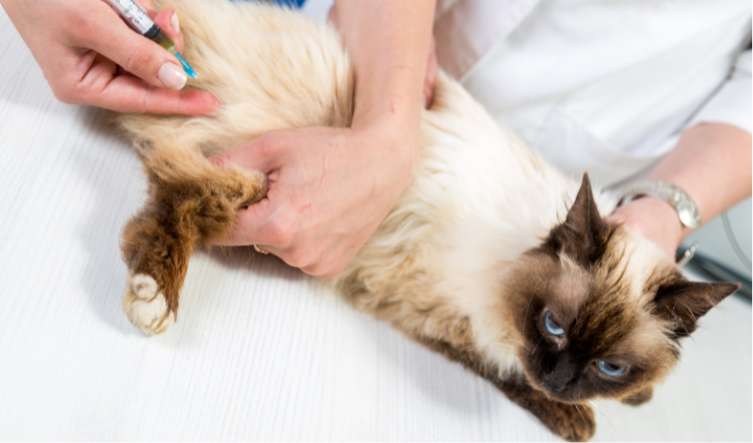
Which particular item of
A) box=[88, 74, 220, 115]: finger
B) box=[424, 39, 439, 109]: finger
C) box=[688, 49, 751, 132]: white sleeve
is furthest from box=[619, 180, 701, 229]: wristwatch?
box=[88, 74, 220, 115]: finger

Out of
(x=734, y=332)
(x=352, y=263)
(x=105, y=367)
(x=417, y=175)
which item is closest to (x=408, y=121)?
(x=417, y=175)

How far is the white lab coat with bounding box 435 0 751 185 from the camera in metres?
1.30

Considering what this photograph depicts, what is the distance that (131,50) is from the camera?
82cm

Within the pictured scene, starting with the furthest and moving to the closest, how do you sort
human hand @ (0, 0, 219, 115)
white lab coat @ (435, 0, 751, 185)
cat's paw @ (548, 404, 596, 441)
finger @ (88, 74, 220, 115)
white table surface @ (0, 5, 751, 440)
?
white lab coat @ (435, 0, 751, 185), cat's paw @ (548, 404, 596, 441), finger @ (88, 74, 220, 115), human hand @ (0, 0, 219, 115), white table surface @ (0, 5, 751, 440)

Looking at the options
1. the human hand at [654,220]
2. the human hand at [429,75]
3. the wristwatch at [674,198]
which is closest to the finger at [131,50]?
the human hand at [429,75]

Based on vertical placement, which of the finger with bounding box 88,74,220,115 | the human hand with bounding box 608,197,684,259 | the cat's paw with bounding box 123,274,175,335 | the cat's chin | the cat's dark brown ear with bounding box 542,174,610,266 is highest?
the finger with bounding box 88,74,220,115

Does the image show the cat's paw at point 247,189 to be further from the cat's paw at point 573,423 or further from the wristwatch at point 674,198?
the wristwatch at point 674,198

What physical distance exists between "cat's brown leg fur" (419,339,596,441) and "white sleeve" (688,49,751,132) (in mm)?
799

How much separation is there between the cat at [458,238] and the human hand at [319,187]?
0.04m

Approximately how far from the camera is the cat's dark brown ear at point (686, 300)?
0.93 meters

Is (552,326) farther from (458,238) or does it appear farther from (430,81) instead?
(430,81)

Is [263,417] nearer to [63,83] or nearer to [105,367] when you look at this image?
[105,367]

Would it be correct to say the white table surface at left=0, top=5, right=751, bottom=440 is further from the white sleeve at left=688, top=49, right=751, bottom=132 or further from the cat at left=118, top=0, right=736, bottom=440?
the white sleeve at left=688, top=49, right=751, bottom=132

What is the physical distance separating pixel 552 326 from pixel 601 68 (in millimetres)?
684
